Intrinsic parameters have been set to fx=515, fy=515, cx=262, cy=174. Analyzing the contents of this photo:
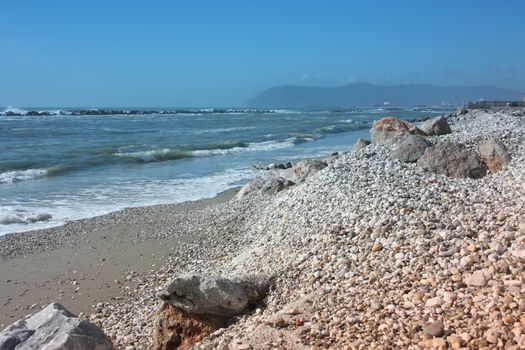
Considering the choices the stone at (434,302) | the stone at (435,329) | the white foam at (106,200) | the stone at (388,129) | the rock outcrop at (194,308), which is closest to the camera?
the stone at (435,329)

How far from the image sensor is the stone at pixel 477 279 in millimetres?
4199

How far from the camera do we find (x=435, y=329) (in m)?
3.65

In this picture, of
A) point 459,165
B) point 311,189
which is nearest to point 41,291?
point 311,189

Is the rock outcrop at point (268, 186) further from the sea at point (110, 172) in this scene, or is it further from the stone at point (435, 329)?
the stone at point (435, 329)

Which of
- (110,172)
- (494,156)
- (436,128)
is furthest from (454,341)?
(110,172)

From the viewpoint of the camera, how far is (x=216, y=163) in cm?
2322

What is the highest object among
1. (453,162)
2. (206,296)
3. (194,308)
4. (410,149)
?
(410,149)

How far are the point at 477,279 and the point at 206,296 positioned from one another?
8.21 feet

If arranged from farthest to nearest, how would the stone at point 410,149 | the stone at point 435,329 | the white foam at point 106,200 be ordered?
the white foam at point 106,200, the stone at point 410,149, the stone at point 435,329

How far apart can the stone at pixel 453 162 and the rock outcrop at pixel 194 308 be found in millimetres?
4905

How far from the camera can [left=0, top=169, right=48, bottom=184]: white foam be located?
18.1 meters

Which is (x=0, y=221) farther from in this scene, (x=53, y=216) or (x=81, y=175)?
(x=81, y=175)

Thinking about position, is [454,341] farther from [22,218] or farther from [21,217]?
[21,217]

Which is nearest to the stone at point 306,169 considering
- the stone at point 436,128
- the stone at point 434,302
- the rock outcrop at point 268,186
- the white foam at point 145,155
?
the rock outcrop at point 268,186
